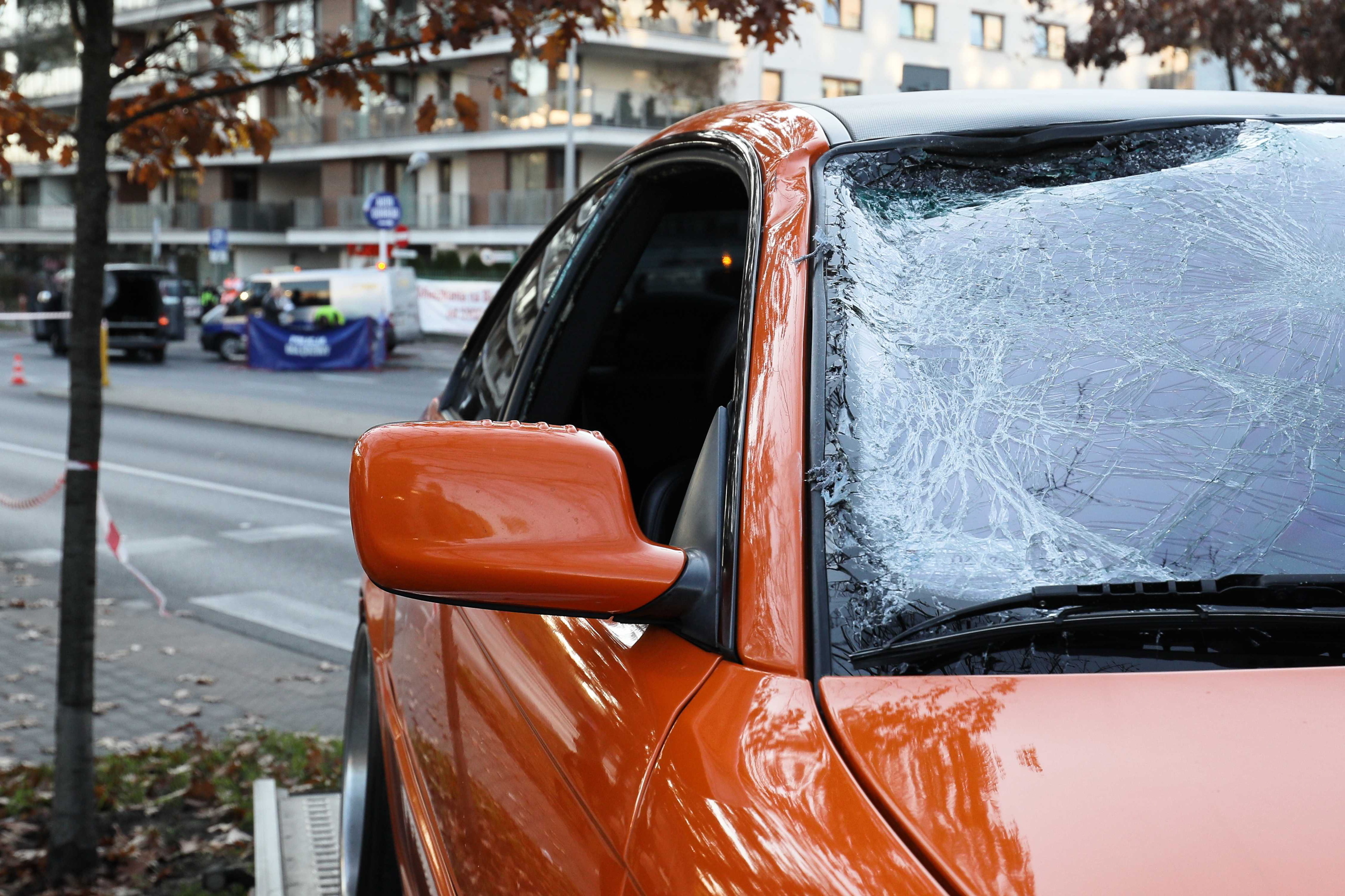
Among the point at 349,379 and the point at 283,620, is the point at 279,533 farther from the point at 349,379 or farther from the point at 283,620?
the point at 349,379

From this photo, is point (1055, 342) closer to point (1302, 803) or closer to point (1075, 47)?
point (1302, 803)

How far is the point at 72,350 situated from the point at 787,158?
3.01 metres

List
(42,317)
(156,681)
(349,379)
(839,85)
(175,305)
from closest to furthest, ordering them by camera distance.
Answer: (156,681)
(349,379)
(42,317)
(175,305)
(839,85)

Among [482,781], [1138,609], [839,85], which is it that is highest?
[839,85]

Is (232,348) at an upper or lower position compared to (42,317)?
lower

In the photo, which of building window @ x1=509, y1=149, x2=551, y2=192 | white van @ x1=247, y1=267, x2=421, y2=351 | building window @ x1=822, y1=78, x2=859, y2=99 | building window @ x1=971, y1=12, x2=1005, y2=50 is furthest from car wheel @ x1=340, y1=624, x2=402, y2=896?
building window @ x1=971, y1=12, x2=1005, y2=50

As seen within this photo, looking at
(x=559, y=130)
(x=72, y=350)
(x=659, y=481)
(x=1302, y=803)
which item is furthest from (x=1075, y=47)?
(x=559, y=130)

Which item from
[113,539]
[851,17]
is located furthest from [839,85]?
[113,539]

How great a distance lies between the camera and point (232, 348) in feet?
105

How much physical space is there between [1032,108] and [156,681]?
220 inches

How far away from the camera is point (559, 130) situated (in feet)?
140

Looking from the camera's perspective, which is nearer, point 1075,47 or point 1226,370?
point 1226,370

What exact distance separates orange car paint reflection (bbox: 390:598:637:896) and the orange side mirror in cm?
25

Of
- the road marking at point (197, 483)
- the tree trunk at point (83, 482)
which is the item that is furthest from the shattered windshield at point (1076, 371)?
the road marking at point (197, 483)
